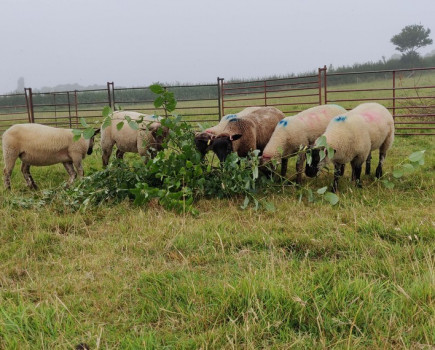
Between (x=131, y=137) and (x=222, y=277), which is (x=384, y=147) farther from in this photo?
(x=222, y=277)

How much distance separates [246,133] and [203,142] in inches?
32.0

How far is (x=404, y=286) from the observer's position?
2.43 metres

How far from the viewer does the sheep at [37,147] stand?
6.25 metres

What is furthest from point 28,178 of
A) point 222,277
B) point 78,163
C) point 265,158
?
point 222,277

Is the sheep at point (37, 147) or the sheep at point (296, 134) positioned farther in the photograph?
the sheep at point (37, 147)

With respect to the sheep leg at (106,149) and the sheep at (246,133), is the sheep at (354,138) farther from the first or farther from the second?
the sheep leg at (106,149)

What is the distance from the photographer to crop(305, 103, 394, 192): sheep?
5.27 meters

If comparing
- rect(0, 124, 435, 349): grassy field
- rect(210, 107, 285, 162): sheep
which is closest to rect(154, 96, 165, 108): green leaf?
rect(210, 107, 285, 162): sheep

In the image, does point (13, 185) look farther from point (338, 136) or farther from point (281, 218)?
point (338, 136)

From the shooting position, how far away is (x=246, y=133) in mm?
6117

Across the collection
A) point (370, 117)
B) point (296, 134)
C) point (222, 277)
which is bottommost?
point (222, 277)

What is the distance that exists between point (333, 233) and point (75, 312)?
219cm

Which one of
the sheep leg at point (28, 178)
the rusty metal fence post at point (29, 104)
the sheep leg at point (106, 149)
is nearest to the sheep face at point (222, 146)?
the sheep leg at point (106, 149)

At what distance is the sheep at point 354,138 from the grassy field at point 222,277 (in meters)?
0.85
